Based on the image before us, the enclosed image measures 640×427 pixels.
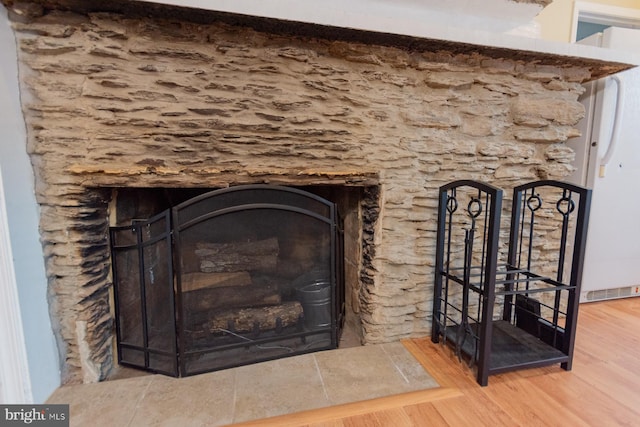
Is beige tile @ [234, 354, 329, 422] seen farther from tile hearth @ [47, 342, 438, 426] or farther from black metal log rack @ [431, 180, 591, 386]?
black metal log rack @ [431, 180, 591, 386]

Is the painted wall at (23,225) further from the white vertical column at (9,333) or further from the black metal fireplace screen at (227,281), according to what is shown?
the black metal fireplace screen at (227,281)

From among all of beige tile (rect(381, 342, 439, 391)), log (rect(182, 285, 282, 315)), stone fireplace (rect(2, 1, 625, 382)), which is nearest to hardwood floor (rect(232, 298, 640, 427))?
beige tile (rect(381, 342, 439, 391))

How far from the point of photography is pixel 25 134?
1163mm

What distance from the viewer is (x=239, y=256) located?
149 cm

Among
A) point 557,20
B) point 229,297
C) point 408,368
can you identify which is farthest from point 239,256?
point 557,20

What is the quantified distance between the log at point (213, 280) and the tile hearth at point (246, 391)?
1.30 ft

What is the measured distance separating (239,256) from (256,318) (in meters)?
0.33

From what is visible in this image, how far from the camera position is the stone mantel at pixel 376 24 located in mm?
1127

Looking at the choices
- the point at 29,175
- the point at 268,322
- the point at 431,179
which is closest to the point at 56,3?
the point at 29,175

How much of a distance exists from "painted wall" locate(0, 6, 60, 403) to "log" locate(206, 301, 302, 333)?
63 cm

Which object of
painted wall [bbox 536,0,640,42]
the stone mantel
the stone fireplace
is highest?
painted wall [bbox 536,0,640,42]

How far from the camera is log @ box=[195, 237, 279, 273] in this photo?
1453 millimetres

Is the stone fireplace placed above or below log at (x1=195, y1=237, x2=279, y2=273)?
above

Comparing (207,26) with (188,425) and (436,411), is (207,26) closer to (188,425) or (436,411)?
(188,425)
